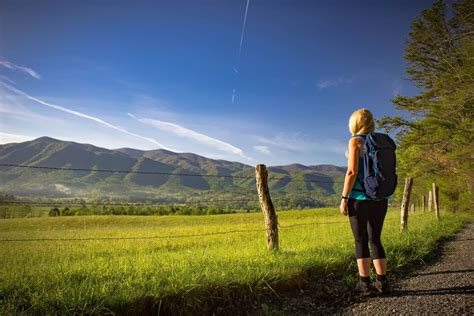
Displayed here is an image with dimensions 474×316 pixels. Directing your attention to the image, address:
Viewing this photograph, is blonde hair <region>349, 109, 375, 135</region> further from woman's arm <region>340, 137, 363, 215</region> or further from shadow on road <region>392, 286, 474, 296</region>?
shadow on road <region>392, 286, 474, 296</region>

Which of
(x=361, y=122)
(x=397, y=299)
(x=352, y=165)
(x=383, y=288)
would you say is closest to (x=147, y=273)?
(x=352, y=165)

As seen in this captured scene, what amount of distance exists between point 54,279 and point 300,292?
12.6ft

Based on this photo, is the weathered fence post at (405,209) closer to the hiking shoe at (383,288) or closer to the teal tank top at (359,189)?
the hiking shoe at (383,288)

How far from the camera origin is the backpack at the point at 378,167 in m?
5.07

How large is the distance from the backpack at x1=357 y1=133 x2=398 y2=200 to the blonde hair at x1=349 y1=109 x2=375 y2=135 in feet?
0.48

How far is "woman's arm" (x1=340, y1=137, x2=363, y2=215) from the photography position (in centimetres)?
521

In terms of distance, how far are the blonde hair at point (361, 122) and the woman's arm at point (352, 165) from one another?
21 cm

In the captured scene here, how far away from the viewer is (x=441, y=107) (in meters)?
18.1

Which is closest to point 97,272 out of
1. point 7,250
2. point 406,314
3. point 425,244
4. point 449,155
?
point 7,250

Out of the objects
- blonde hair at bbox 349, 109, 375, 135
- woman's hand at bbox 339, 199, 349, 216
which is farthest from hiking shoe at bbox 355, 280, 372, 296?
blonde hair at bbox 349, 109, 375, 135

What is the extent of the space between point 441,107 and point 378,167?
627 inches

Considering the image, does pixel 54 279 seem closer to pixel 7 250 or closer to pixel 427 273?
pixel 7 250

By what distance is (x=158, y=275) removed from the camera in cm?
525

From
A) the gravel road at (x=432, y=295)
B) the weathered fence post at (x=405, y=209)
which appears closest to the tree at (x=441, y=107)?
the weathered fence post at (x=405, y=209)
